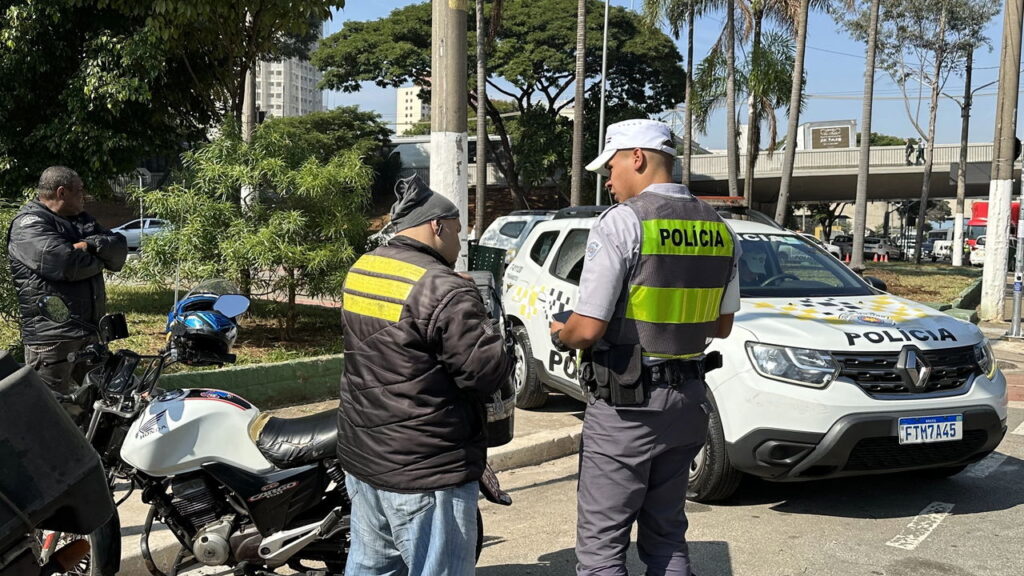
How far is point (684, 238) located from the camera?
3.35 m

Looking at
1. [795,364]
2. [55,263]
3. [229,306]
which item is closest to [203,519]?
[229,306]

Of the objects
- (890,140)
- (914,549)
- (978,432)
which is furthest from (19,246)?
(890,140)

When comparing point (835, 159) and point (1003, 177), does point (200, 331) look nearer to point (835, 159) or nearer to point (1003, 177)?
point (1003, 177)

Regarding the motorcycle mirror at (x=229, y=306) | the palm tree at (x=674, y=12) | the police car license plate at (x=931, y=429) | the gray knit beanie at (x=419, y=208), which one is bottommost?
the police car license plate at (x=931, y=429)

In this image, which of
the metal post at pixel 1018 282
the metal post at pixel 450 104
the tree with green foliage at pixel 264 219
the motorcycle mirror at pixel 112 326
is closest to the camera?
the motorcycle mirror at pixel 112 326

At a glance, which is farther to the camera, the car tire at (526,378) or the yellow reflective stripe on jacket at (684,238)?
the car tire at (526,378)

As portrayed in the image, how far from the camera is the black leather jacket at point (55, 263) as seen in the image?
504cm

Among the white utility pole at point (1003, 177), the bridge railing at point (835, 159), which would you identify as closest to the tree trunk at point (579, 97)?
the white utility pole at point (1003, 177)

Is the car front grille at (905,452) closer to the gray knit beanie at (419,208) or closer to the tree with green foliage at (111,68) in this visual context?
the gray knit beanie at (419,208)

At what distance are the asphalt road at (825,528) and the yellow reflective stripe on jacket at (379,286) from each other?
2070 millimetres

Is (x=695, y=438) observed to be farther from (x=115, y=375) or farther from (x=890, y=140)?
(x=890, y=140)

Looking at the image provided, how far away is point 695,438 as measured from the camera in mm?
3396

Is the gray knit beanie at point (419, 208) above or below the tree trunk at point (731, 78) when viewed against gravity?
below

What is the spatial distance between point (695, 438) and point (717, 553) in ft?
5.26
